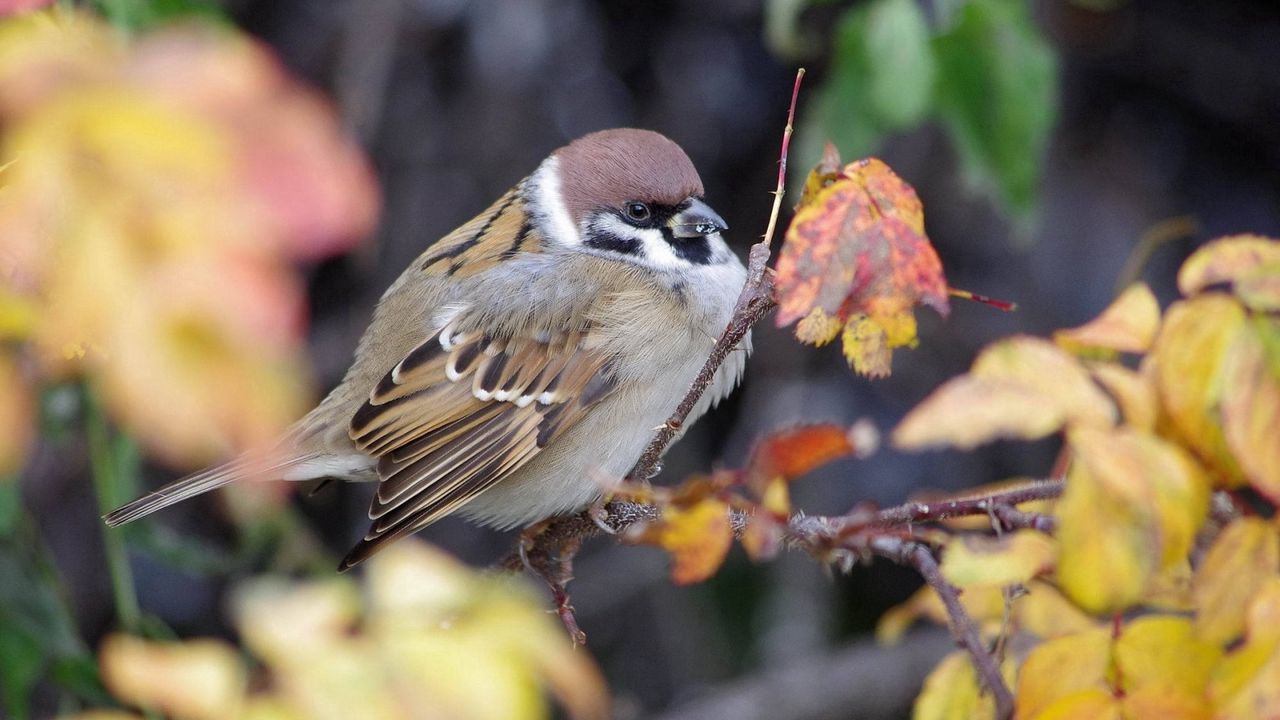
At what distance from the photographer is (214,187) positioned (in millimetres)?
864

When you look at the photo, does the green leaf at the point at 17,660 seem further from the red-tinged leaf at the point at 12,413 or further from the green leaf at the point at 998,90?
the green leaf at the point at 998,90

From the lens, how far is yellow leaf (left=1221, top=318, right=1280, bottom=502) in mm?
1103

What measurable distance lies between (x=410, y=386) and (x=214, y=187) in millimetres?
1569

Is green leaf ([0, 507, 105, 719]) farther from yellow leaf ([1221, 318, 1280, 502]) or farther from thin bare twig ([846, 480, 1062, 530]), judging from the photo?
yellow leaf ([1221, 318, 1280, 502])

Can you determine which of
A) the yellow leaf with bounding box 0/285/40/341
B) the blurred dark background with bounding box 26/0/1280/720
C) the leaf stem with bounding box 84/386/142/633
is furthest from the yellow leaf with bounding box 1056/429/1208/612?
the blurred dark background with bounding box 26/0/1280/720

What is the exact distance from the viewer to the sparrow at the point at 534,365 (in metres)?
2.36

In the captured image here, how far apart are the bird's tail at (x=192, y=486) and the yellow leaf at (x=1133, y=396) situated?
4.72ft

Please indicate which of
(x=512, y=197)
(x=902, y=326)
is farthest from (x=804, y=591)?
(x=902, y=326)

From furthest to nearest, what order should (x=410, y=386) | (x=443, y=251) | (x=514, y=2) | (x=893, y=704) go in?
1. (x=514, y=2)
2. (x=893, y=704)
3. (x=443, y=251)
4. (x=410, y=386)

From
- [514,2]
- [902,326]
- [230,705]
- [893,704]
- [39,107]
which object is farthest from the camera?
[514,2]

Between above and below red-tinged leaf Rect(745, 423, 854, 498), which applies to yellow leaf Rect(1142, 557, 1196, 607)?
below

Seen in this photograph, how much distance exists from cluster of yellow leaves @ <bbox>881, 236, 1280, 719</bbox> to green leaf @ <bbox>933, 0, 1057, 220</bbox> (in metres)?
1.12

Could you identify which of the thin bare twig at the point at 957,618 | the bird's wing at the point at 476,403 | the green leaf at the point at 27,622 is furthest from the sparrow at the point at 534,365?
the thin bare twig at the point at 957,618

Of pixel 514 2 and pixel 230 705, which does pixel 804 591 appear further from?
pixel 230 705
